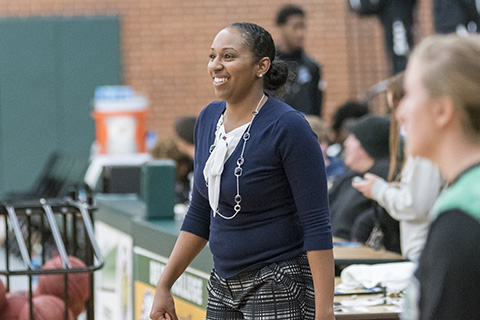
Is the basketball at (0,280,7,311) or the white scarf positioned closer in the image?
the white scarf

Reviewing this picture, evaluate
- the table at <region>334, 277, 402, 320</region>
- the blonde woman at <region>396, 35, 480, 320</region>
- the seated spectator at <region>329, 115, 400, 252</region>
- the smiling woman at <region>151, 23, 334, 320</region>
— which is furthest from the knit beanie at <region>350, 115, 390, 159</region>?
the blonde woman at <region>396, 35, 480, 320</region>

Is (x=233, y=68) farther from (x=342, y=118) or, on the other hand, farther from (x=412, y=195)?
(x=342, y=118)

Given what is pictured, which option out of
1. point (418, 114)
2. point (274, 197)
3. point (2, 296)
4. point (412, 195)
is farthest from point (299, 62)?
point (418, 114)

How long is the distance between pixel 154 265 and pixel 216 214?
1604 mm

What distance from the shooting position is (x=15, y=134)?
440 inches

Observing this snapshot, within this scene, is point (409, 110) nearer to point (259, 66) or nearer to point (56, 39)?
point (259, 66)

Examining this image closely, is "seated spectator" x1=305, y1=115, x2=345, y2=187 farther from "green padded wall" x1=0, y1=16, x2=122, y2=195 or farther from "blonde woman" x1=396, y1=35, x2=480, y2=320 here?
"green padded wall" x1=0, y1=16, x2=122, y2=195

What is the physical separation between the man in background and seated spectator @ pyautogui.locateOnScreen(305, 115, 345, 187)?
0.57 meters

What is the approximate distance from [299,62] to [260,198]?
17.2 feet

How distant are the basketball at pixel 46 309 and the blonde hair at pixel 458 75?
1.92 m

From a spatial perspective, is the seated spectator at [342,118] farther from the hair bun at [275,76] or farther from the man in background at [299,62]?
the hair bun at [275,76]

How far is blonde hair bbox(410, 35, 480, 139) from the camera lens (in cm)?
124

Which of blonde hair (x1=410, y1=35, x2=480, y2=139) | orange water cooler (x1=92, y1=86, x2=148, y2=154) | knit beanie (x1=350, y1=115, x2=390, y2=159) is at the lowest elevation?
orange water cooler (x1=92, y1=86, x2=148, y2=154)

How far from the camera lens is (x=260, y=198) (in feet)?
7.03
